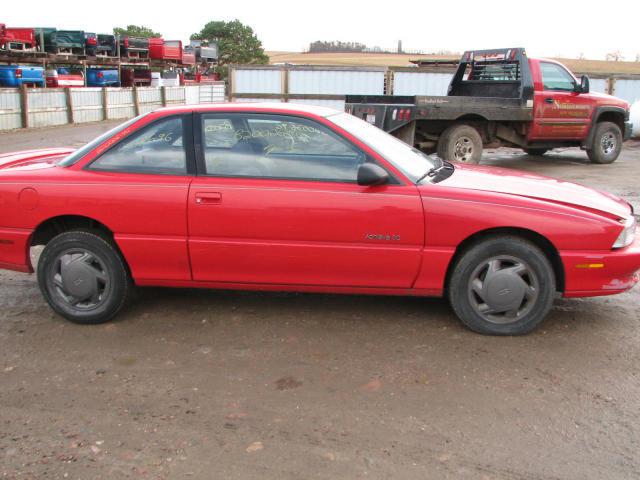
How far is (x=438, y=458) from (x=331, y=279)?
5.14 ft

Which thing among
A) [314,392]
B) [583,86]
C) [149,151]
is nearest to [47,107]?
[583,86]

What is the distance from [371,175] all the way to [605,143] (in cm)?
1106

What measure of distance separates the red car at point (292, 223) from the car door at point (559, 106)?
27.4 feet

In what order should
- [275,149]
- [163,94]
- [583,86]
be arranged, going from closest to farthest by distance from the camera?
[275,149] < [583,86] < [163,94]

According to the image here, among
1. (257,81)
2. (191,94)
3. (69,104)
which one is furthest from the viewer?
(191,94)

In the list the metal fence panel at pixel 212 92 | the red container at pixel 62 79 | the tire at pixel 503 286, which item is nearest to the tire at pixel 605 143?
the tire at pixel 503 286

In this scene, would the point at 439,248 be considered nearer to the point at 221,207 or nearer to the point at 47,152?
the point at 221,207

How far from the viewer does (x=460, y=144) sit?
38.7ft

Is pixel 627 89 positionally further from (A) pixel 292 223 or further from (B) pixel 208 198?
(B) pixel 208 198

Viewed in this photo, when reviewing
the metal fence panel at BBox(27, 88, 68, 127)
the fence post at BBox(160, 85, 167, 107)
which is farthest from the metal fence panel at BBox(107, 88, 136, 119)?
the metal fence panel at BBox(27, 88, 68, 127)

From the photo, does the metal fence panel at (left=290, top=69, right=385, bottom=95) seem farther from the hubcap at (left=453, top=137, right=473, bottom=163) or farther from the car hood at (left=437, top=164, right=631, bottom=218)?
the car hood at (left=437, top=164, right=631, bottom=218)

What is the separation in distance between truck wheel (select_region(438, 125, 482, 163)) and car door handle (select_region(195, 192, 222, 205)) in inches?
326

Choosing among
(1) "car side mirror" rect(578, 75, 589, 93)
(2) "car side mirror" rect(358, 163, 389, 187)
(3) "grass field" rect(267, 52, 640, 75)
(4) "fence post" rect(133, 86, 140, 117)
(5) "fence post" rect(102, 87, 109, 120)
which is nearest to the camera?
(2) "car side mirror" rect(358, 163, 389, 187)

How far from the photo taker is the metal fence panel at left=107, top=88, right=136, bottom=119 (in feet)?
92.1
